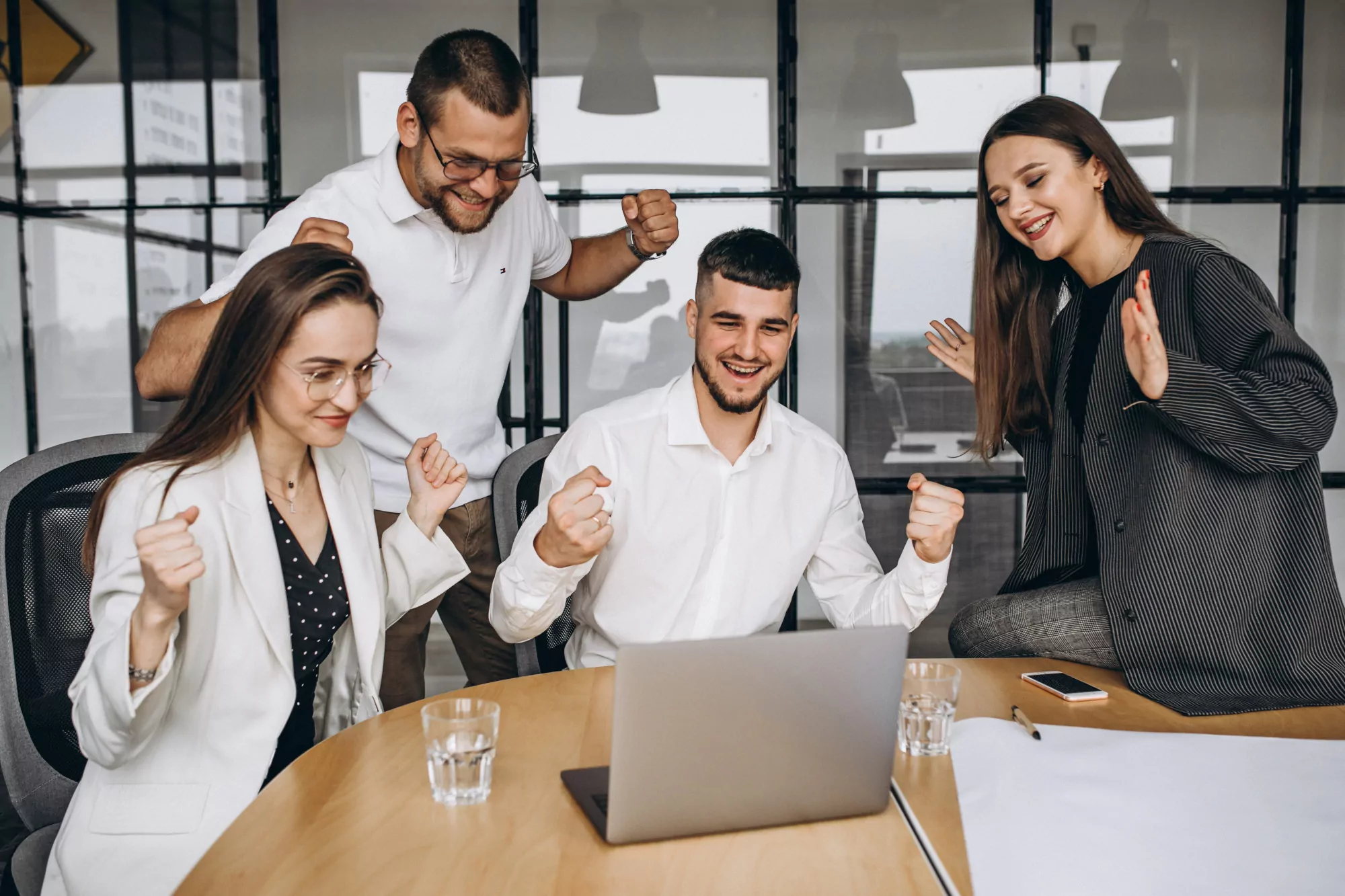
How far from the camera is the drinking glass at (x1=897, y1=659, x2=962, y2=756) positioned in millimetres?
1313

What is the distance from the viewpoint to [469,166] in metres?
2.20

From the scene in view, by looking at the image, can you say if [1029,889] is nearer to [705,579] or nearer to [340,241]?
[705,579]

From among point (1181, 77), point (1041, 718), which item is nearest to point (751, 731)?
point (1041, 718)

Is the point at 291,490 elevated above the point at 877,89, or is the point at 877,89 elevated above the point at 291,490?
the point at 877,89

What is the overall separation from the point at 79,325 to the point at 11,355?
23cm

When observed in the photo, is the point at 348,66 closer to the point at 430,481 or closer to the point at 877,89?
the point at 877,89

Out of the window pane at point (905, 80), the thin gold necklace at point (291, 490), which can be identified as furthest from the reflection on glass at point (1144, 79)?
the thin gold necklace at point (291, 490)

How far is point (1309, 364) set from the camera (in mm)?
1810

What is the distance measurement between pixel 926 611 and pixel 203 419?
48.4 inches

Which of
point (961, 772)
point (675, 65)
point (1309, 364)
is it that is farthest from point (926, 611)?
point (675, 65)

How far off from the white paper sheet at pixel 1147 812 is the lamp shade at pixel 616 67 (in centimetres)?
249

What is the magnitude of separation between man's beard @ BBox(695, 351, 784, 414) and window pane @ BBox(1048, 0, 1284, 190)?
1.81 meters

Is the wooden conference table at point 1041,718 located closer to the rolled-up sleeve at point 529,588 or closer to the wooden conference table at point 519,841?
the wooden conference table at point 519,841

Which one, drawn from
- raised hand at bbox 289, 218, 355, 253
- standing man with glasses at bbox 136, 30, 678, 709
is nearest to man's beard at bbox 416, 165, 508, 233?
standing man with glasses at bbox 136, 30, 678, 709
